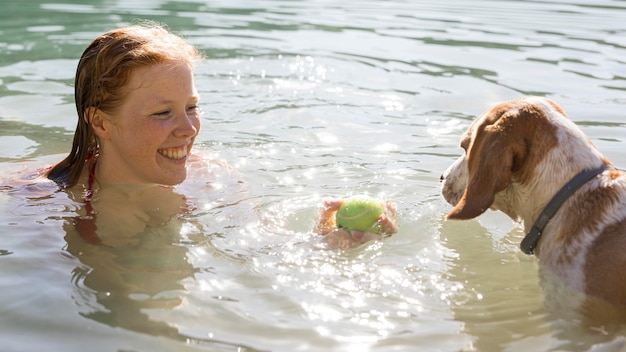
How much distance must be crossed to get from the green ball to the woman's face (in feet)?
3.55

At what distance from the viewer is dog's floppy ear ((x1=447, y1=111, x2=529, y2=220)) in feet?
14.2

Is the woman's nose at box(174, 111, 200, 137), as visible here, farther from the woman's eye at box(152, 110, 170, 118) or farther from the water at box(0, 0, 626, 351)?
the water at box(0, 0, 626, 351)

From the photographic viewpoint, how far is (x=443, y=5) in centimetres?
1659

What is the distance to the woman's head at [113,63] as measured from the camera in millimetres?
5340

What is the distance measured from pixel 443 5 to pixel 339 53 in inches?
238

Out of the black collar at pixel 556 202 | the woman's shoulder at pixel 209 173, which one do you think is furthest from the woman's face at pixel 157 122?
the black collar at pixel 556 202

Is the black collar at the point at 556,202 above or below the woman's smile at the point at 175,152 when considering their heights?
above

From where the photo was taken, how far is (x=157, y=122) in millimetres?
5367

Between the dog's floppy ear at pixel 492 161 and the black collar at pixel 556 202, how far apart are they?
254 millimetres

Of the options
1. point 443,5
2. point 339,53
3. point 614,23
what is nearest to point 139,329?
point 339,53

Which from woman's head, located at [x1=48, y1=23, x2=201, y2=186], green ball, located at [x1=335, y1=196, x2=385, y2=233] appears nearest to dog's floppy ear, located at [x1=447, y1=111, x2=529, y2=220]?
green ball, located at [x1=335, y1=196, x2=385, y2=233]

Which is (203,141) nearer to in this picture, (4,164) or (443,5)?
(4,164)

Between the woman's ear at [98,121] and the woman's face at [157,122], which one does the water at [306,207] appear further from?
the woman's ear at [98,121]

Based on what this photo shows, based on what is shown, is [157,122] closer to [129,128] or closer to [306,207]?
[129,128]
